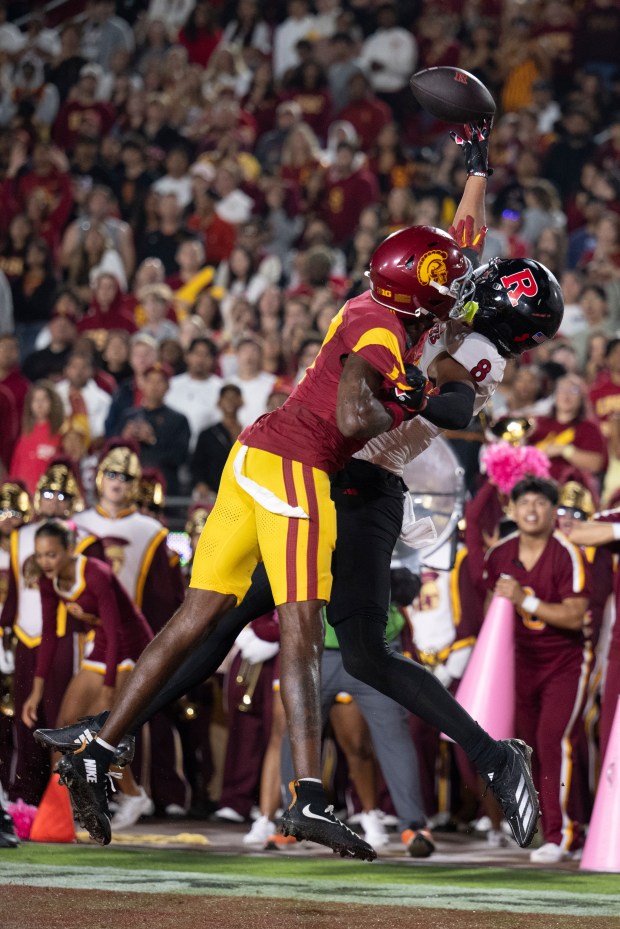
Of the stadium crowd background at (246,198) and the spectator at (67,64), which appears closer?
the stadium crowd background at (246,198)

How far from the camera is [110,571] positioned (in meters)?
8.59

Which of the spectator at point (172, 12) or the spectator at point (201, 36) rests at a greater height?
the spectator at point (172, 12)

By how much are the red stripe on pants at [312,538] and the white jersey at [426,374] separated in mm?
314

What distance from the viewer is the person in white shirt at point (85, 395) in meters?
11.9

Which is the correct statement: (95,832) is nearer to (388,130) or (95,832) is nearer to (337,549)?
(337,549)

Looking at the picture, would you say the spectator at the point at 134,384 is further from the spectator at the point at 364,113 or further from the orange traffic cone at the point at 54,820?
the spectator at the point at 364,113

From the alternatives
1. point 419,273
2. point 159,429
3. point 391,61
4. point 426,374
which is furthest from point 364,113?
point 419,273

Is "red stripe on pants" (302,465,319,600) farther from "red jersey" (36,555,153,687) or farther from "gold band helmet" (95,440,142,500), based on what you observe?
"gold band helmet" (95,440,142,500)

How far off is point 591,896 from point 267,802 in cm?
265

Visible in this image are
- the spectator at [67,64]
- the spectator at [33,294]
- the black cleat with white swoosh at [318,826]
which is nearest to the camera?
the black cleat with white swoosh at [318,826]

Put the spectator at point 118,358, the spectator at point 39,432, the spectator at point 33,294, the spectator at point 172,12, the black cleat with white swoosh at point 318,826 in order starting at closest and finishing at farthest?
the black cleat with white swoosh at point 318,826 → the spectator at point 39,432 → the spectator at point 118,358 → the spectator at point 33,294 → the spectator at point 172,12

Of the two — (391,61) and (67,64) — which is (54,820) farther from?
(67,64)

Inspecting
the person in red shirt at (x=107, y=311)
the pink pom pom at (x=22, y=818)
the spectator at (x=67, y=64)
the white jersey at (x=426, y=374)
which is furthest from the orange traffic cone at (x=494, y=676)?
the spectator at (x=67, y=64)

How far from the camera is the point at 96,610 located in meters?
8.55
